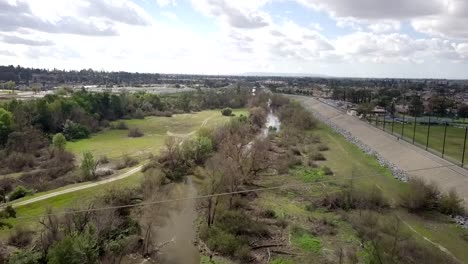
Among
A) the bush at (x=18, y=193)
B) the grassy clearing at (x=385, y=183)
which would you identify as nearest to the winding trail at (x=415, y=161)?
the grassy clearing at (x=385, y=183)

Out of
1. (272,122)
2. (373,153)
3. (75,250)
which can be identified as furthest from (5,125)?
(272,122)

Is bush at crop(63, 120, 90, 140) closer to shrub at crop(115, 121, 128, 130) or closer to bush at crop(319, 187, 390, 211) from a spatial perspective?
shrub at crop(115, 121, 128, 130)

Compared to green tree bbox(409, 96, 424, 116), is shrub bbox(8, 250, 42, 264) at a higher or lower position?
higher

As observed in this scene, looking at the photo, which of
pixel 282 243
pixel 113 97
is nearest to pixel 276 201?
pixel 282 243

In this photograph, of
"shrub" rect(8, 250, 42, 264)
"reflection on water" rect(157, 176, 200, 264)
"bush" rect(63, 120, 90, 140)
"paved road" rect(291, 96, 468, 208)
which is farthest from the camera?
"bush" rect(63, 120, 90, 140)

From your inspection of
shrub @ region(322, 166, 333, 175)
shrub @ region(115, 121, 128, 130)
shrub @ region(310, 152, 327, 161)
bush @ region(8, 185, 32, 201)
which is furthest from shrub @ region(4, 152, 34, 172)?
shrub @ region(310, 152, 327, 161)

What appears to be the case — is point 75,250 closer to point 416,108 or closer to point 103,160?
point 103,160

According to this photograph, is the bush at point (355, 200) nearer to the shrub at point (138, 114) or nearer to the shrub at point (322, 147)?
the shrub at point (322, 147)
